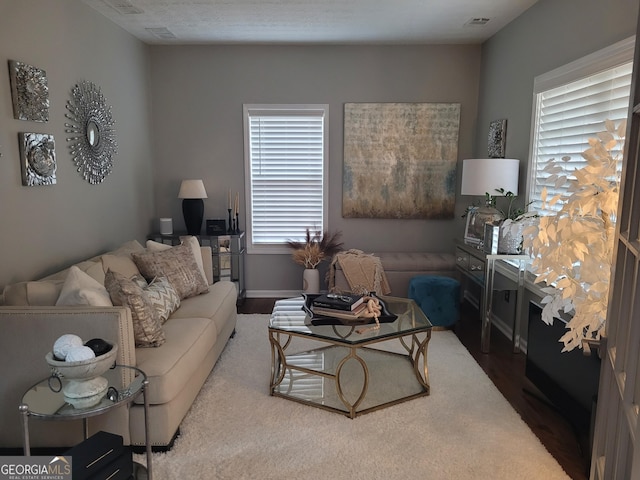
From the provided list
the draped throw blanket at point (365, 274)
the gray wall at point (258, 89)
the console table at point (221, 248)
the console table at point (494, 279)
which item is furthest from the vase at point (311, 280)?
the console table at point (494, 279)

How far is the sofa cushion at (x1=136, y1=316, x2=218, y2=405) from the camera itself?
2307 millimetres

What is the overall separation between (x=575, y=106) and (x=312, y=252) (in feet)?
9.18

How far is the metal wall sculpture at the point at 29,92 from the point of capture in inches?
110

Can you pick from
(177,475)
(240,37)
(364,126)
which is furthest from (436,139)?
(177,475)

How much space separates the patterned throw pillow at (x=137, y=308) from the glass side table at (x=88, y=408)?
386mm

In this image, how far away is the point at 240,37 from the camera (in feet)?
15.4

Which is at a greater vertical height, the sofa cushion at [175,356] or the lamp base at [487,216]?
the lamp base at [487,216]

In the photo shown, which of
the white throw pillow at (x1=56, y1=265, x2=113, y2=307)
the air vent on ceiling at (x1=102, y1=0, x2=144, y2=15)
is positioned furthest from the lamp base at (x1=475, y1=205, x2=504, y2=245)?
the air vent on ceiling at (x1=102, y1=0, x2=144, y2=15)

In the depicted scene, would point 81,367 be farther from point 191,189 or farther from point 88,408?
point 191,189

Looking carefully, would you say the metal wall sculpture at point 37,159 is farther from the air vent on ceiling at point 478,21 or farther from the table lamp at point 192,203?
the air vent on ceiling at point 478,21

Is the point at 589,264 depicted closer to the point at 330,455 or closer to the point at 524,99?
the point at 330,455

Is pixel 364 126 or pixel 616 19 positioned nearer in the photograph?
pixel 616 19

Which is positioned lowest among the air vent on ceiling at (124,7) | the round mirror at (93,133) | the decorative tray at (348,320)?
the decorative tray at (348,320)

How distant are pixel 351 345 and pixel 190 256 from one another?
5.31 ft
